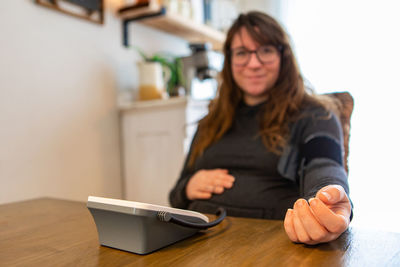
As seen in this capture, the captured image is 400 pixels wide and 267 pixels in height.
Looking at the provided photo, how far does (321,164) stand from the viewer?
0.80 m

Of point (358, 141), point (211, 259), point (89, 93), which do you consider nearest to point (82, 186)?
point (89, 93)

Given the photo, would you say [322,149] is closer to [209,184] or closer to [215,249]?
[209,184]

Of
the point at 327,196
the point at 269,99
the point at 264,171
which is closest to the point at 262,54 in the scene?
the point at 269,99

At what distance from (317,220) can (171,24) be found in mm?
1788

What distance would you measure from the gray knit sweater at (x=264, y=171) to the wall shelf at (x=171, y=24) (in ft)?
3.50

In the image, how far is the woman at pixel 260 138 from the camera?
0.91 meters

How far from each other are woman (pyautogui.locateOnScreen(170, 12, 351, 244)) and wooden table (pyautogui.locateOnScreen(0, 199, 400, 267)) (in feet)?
0.73

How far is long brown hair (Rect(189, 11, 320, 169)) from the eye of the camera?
3.42ft

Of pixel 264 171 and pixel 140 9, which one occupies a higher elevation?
pixel 140 9

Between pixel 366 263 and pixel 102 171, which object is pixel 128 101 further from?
pixel 366 263

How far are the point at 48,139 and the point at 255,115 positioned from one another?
959 mm

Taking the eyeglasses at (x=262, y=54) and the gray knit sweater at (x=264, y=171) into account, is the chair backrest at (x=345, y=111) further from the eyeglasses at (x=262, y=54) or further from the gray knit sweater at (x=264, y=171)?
the eyeglasses at (x=262, y=54)

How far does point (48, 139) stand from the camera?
4.79ft

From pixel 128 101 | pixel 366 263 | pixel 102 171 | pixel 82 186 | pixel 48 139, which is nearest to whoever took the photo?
pixel 366 263
